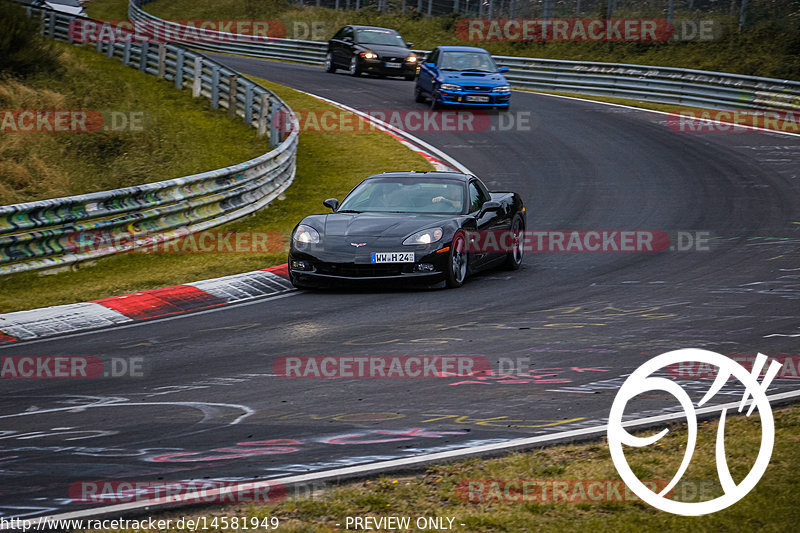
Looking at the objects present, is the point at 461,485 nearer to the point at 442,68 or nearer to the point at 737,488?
the point at 737,488

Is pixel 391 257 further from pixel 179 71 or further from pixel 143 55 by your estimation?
pixel 143 55

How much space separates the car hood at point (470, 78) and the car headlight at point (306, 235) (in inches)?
579

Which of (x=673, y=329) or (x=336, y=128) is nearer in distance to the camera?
(x=673, y=329)

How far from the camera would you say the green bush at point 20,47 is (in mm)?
25312

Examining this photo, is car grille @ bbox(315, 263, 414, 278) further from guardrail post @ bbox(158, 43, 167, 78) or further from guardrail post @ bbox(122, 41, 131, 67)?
guardrail post @ bbox(122, 41, 131, 67)

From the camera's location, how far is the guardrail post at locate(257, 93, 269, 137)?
21891 millimetres

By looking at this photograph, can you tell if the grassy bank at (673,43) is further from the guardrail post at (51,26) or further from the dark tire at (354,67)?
the guardrail post at (51,26)

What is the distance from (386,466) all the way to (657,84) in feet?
82.3

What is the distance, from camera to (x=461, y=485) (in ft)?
15.8

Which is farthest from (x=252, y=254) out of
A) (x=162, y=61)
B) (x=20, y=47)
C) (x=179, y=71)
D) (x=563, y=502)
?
(x=162, y=61)

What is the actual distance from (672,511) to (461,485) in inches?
39.6

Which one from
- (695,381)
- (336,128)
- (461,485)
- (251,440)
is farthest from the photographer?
(336,128)

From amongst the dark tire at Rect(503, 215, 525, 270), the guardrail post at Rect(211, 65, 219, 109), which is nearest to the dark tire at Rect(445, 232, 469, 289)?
the dark tire at Rect(503, 215, 525, 270)

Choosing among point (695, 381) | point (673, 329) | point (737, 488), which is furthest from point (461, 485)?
point (673, 329)
